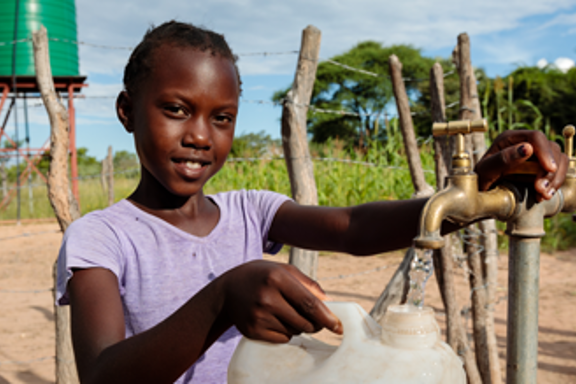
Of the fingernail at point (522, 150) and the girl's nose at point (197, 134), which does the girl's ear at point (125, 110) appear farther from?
the fingernail at point (522, 150)

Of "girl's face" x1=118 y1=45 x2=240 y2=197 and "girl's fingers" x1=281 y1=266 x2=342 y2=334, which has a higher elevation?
"girl's face" x1=118 y1=45 x2=240 y2=197

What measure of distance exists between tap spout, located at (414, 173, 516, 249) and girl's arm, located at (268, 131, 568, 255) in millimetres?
61

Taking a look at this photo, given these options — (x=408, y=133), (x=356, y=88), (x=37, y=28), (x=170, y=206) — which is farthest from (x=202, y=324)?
(x=356, y=88)

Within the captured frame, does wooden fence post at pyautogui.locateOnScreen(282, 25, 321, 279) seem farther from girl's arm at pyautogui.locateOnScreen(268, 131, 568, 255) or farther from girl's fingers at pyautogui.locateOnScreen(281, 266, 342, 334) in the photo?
girl's fingers at pyautogui.locateOnScreen(281, 266, 342, 334)

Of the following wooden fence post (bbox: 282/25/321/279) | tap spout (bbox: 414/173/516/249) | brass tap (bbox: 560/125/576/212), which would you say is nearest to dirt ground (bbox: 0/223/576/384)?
wooden fence post (bbox: 282/25/321/279)

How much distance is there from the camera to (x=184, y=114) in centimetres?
108

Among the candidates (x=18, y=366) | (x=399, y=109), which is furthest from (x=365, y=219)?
(x=18, y=366)

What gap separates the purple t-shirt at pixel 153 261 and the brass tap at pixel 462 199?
0.61 meters

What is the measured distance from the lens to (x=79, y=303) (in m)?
0.92

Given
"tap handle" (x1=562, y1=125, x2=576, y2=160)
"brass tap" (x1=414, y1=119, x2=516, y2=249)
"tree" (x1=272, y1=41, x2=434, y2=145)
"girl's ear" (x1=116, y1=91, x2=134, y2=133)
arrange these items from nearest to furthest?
1. "brass tap" (x1=414, y1=119, x2=516, y2=249)
2. "tap handle" (x1=562, y1=125, x2=576, y2=160)
3. "girl's ear" (x1=116, y1=91, x2=134, y2=133)
4. "tree" (x1=272, y1=41, x2=434, y2=145)

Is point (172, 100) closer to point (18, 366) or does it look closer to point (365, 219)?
point (365, 219)

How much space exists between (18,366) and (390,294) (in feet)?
9.53

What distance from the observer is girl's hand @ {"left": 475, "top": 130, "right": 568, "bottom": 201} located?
851mm

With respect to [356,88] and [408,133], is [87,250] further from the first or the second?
[356,88]
